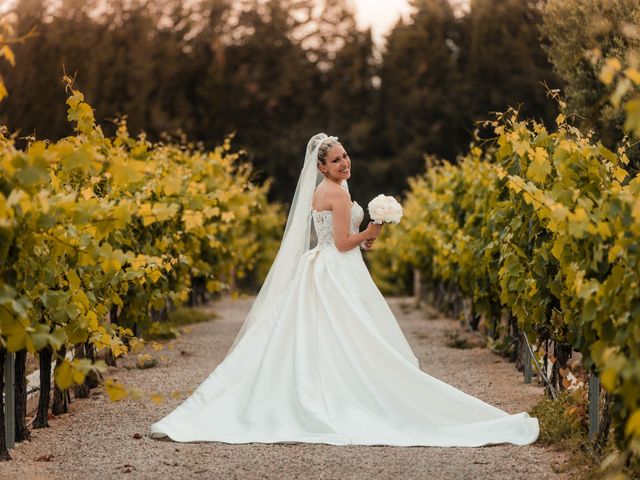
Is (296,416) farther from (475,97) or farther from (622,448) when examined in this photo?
(475,97)

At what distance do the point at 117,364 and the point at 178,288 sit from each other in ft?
5.86

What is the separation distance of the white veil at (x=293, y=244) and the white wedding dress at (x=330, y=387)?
0.37 feet

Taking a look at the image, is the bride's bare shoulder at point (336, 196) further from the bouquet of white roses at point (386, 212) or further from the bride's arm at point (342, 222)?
the bouquet of white roses at point (386, 212)

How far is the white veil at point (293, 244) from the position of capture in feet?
23.1

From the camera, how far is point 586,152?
5.45 metres

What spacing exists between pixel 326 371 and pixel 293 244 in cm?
113

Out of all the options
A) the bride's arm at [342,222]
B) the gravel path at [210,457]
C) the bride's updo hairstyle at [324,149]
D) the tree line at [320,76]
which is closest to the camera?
the gravel path at [210,457]

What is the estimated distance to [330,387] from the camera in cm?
635

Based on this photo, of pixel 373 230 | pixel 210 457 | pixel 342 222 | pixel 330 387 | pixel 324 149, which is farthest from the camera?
pixel 324 149

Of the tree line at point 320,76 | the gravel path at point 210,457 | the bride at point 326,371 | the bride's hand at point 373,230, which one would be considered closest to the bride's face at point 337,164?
the bride at point 326,371

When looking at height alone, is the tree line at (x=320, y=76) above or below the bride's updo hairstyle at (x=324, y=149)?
above

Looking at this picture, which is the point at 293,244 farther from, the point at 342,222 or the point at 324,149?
the point at 324,149

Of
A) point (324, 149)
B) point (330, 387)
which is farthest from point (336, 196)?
point (330, 387)

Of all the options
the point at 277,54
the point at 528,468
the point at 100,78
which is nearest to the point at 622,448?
the point at 528,468
